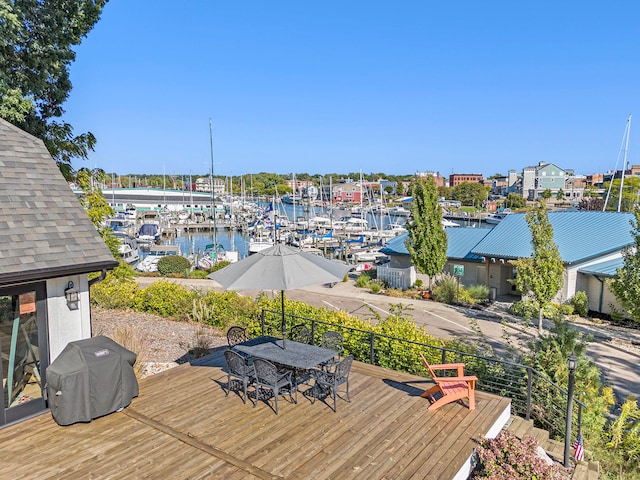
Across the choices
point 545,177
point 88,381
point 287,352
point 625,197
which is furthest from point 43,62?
point 545,177

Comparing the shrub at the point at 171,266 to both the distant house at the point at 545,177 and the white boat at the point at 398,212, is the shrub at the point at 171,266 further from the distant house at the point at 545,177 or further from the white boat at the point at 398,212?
the distant house at the point at 545,177

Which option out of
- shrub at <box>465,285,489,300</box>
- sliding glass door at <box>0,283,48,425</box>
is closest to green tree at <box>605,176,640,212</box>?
shrub at <box>465,285,489,300</box>

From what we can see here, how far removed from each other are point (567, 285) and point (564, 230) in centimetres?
406

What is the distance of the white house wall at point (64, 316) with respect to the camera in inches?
294

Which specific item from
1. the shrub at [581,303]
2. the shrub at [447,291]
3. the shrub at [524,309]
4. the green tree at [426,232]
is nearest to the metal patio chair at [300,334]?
the shrub at [524,309]

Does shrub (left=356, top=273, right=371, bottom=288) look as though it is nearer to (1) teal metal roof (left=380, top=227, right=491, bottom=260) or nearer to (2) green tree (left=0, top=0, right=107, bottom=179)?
(1) teal metal roof (left=380, top=227, right=491, bottom=260)

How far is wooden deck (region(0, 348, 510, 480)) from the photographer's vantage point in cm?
568

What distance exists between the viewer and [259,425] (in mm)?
6871

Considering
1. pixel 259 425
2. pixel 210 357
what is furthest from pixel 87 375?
pixel 210 357

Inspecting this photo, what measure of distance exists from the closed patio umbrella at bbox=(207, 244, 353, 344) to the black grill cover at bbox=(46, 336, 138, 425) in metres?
2.03

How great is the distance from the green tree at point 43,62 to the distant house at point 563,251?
748 inches

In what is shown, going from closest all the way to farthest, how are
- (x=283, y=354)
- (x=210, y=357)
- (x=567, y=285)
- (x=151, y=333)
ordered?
1. (x=283, y=354)
2. (x=210, y=357)
3. (x=151, y=333)
4. (x=567, y=285)

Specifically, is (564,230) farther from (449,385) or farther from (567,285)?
(449,385)

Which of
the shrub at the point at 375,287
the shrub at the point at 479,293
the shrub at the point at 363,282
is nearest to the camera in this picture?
the shrub at the point at 479,293
